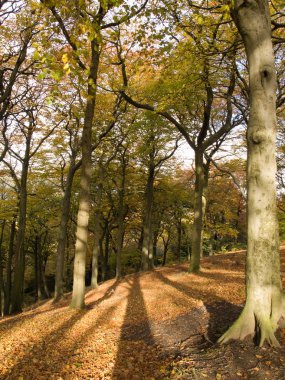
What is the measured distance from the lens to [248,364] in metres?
4.28

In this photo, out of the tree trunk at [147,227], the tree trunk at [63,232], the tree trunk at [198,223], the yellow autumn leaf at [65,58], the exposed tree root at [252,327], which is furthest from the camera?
the tree trunk at [147,227]

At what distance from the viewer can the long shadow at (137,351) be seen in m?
4.75

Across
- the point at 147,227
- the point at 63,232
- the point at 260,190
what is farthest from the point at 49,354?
the point at 147,227

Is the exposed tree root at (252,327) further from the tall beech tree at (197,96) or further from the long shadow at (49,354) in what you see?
the tall beech tree at (197,96)

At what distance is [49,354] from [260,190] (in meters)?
4.79

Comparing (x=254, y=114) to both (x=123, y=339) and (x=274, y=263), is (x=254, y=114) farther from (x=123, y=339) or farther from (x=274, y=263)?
(x=123, y=339)

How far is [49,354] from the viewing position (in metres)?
5.70

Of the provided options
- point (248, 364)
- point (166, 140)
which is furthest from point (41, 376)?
point (166, 140)

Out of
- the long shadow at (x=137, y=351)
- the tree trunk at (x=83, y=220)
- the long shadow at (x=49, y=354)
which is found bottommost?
the long shadow at (x=49, y=354)

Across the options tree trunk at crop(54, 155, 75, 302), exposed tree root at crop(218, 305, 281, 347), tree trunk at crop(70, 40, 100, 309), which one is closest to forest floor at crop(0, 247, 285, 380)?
exposed tree root at crop(218, 305, 281, 347)

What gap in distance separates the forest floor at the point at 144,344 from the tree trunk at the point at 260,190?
1.39 feet

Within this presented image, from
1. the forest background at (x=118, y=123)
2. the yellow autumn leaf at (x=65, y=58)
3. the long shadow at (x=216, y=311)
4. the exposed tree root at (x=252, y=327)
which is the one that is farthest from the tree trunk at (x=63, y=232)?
the exposed tree root at (x=252, y=327)

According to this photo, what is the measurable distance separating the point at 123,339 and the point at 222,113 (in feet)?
52.9

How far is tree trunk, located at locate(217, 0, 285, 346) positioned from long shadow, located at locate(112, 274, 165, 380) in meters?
1.28
